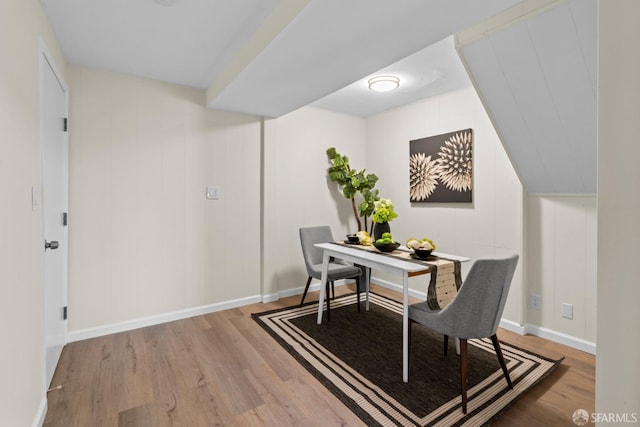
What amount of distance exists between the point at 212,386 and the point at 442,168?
298 centimetres

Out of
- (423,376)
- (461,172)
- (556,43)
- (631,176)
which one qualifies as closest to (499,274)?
(423,376)

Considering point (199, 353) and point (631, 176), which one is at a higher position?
point (631, 176)

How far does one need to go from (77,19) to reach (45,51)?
33cm

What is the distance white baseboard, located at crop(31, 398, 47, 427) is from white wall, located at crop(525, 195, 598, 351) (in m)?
3.54

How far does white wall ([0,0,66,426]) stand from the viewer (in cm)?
120

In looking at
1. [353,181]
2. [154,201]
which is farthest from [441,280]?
[154,201]

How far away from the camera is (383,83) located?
2922 millimetres

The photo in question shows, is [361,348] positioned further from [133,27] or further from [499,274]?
[133,27]

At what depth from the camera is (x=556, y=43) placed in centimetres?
183

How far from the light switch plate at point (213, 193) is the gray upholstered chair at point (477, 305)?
2.44 meters

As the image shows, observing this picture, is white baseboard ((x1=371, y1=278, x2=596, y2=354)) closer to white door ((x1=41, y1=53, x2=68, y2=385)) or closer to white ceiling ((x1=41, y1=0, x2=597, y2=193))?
white ceiling ((x1=41, y1=0, x2=597, y2=193))

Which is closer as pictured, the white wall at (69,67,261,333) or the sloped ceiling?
the sloped ceiling

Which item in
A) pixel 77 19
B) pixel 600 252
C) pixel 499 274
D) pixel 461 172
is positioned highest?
pixel 77 19

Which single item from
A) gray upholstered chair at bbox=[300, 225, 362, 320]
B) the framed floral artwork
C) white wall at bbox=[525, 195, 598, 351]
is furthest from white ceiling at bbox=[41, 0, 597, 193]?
gray upholstered chair at bbox=[300, 225, 362, 320]
